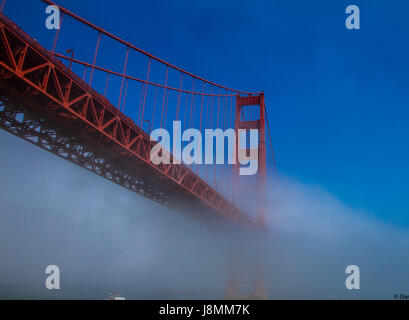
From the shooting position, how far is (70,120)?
1620 cm

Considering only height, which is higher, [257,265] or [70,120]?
[70,120]

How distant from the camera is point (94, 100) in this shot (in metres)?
16.9

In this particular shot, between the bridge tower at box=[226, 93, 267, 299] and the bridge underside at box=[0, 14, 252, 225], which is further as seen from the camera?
the bridge tower at box=[226, 93, 267, 299]

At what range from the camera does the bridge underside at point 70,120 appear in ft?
42.8

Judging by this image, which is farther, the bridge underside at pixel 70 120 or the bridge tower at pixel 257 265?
the bridge tower at pixel 257 265

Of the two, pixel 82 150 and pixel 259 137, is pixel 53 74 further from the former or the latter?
pixel 259 137

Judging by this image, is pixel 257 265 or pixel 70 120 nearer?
pixel 70 120

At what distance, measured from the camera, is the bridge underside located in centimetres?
1305

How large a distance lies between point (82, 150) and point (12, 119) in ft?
14.6
